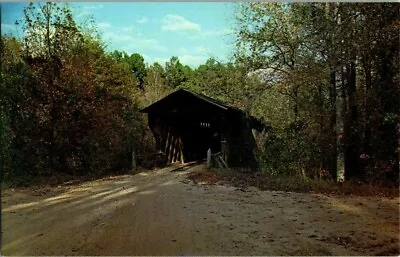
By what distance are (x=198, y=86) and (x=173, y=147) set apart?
2613mm

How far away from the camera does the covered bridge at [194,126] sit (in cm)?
580

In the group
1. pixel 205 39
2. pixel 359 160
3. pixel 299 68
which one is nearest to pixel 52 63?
pixel 205 39

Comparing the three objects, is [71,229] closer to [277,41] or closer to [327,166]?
[327,166]

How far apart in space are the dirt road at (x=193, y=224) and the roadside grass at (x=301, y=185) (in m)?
0.10

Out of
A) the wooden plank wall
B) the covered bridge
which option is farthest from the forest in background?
the wooden plank wall

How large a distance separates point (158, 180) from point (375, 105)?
2.70m

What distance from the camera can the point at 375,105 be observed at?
11.1 ft

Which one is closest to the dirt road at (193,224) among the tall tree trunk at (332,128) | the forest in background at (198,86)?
the forest in background at (198,86)

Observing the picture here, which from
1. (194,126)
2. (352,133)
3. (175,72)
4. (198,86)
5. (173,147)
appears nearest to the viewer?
(352,133)

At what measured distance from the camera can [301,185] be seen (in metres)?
3.69

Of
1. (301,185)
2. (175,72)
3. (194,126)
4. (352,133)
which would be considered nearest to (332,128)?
(352,133)

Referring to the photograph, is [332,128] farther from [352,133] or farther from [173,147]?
[173,147]

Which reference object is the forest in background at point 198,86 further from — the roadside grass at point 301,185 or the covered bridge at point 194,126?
the covered bridge at point 194,126

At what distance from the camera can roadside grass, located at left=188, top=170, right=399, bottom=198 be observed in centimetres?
329
